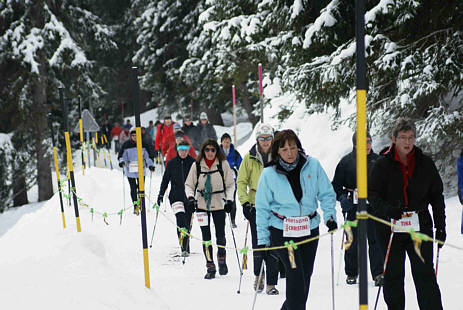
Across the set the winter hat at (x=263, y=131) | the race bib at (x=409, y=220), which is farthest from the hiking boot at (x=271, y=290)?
the race bib at (x=409, y=220)

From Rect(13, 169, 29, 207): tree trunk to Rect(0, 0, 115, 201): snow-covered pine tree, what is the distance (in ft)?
5.14

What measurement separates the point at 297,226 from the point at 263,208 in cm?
32

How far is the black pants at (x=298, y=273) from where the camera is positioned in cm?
444

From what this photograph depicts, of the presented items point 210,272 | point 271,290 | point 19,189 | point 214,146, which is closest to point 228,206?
point 214,146

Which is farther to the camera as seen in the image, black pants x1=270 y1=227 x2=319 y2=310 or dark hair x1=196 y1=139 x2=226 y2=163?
dark hair x1=196 y1=139 x2=226 y2=163

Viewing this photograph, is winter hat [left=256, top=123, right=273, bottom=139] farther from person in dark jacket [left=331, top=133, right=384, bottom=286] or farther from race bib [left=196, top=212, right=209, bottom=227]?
race bib [left=196, top=212, right=209, bottom=227]

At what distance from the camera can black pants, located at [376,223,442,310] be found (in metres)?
4.39

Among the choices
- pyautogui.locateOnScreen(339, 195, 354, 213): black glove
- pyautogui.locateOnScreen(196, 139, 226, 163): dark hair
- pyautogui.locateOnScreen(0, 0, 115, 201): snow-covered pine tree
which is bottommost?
pyautogui.locateOnScreen(339, 195, 354, 213): black glove

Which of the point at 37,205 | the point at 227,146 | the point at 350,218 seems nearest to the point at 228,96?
the point at 37,205

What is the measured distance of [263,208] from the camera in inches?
181

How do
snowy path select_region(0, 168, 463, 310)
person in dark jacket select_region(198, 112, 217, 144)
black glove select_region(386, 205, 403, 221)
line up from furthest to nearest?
person in dark jacket select_region(198, 112, 217, 144) < snowy path select_region(0, 168, 463, 310) < black glove select_region(386, 205, 403, 221)

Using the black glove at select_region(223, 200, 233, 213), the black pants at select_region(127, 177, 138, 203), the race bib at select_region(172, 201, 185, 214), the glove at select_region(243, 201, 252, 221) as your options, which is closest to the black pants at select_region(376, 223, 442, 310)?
the glove at select_region(243, 201, 252, 221)

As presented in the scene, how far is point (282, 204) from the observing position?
4.53m

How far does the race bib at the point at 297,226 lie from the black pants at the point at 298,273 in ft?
0.16
